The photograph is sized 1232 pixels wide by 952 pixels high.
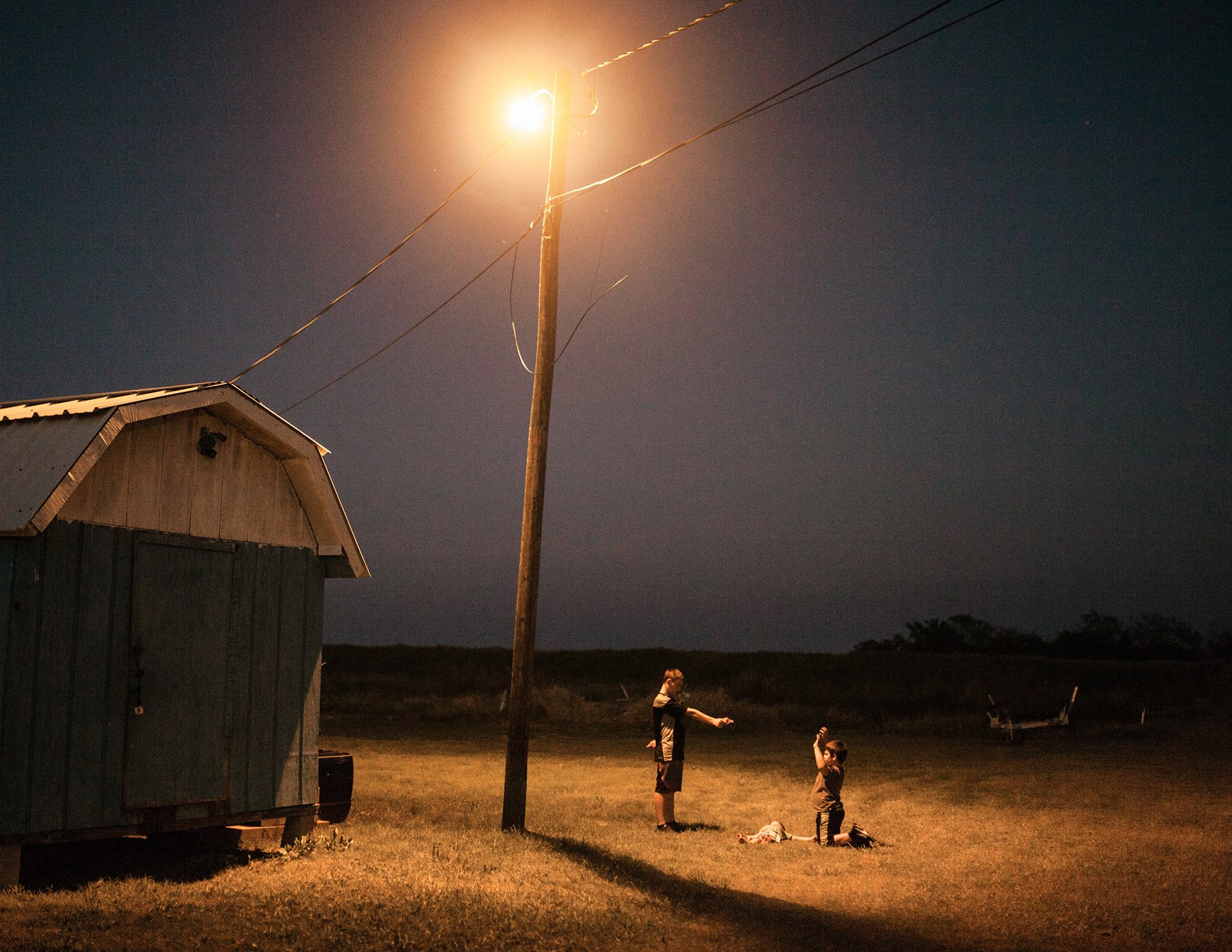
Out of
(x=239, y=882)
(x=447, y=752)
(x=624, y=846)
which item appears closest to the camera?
(x=239, y=882)

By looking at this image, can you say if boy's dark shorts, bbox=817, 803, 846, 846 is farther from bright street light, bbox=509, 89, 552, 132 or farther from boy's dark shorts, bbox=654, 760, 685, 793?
bright street light, bbox=509, 89, 552, 132

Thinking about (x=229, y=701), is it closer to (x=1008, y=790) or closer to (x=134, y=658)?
(x=134, y=658)

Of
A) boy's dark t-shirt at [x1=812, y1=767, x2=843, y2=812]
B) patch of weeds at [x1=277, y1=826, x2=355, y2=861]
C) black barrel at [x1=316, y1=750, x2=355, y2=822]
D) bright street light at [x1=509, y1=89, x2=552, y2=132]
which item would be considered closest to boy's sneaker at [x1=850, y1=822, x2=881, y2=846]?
boy's dark t-shirt at [x1=812, y1=767, x2=843, y2=812]

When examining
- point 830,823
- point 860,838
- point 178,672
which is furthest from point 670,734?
point 178,672

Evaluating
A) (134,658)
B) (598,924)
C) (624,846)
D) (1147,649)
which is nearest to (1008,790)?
(624,846)

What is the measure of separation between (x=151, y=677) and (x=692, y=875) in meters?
5.52

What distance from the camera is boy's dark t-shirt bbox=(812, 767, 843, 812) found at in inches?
475

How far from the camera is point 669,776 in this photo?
12469 millimetres

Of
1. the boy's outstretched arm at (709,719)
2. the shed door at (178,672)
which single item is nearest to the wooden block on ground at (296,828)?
the shed door at (178,672)

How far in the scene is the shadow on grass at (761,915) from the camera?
785 centimetres

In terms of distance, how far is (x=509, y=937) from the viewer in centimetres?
726

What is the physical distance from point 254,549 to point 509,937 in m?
5.00

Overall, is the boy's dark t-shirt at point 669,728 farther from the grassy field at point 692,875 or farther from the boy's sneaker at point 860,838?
the boy's sneaker at point 860,838

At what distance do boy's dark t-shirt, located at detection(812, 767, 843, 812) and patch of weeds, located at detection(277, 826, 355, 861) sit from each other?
5349 mm
